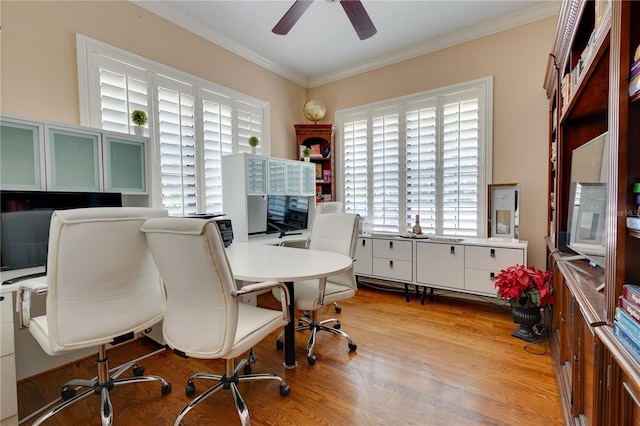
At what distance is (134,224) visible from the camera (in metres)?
1.53

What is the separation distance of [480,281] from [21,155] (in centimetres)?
384

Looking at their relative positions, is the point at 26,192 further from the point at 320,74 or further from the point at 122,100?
the point at 320,74

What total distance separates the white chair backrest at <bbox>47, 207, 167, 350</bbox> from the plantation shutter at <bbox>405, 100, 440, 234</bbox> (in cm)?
297

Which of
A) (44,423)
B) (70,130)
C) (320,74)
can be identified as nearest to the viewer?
(44,423)

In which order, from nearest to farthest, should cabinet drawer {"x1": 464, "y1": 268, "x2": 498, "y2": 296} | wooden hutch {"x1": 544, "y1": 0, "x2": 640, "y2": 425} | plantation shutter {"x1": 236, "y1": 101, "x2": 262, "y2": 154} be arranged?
1. wooden hutch {"x1": 544, "y1": 0, "x2": 640, "y2": 425}
2. cabinet drawer {"x1": 464, "y1": 268, "x2": 498, "y2": 296}
3. plantation shutter {"x1": 236, "y1": 101, "x2": 262, "y2": 154}

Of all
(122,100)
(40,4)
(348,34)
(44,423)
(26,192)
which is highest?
(348,34)

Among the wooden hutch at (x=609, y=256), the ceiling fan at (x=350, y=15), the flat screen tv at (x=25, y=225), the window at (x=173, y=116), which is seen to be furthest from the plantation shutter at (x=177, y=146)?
the wooden hutch at (x=609, y=256)

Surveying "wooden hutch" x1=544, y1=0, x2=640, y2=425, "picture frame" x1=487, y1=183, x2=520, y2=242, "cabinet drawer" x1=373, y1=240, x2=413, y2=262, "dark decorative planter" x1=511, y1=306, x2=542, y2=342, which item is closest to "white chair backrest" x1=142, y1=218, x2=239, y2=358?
"wooden hutch" x1=544, y1=0, x2=640, y2=425

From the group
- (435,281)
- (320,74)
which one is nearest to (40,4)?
(320,74)

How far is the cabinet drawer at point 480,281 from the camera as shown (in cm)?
298

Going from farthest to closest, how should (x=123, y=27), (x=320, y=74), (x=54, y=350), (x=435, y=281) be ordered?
(x=320, y=74) → (x=435, y=281) → (x=123, y=27) → (x=54, y=350)

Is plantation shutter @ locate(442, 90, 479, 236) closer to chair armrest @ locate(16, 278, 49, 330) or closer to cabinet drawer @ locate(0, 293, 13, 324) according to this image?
chair armrest @ locate(16, 278, 49, 330)

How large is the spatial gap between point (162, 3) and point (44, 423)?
11.0 feet

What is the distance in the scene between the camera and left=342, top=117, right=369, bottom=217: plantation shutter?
418cm
